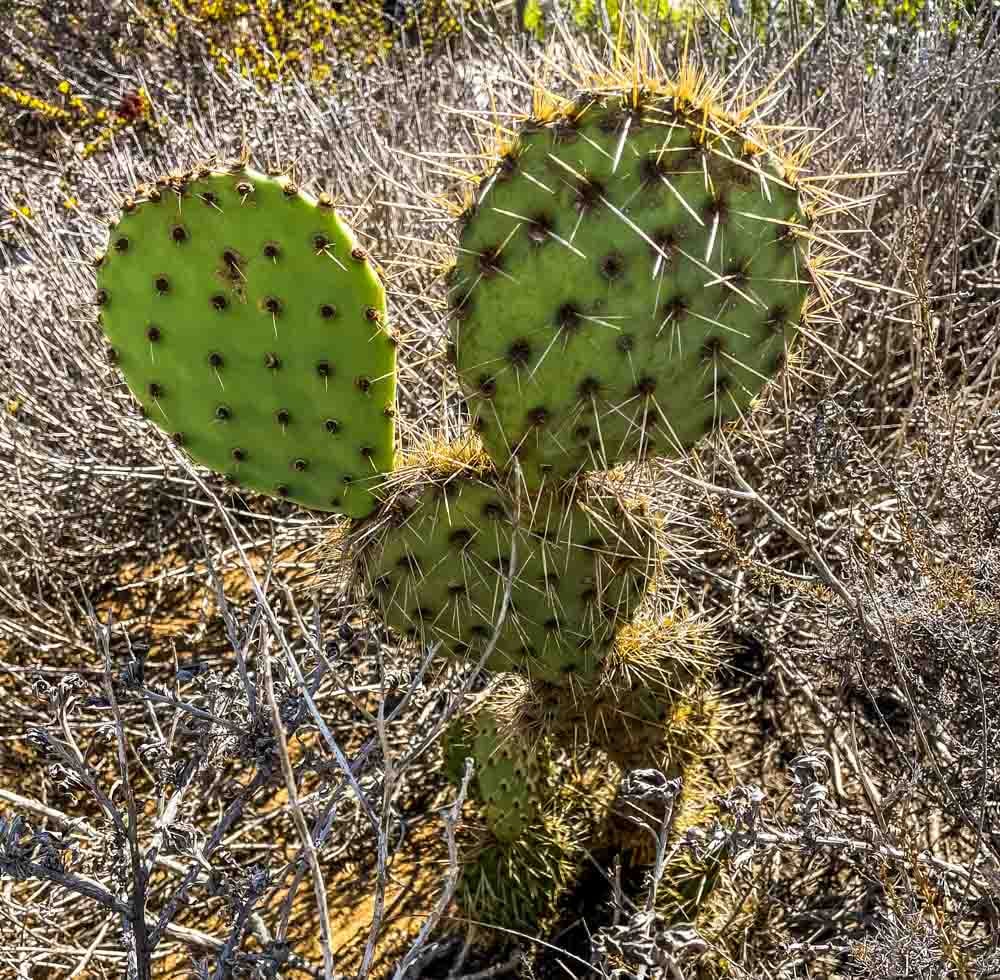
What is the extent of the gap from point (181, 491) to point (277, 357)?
158cm

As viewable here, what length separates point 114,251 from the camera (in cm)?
175

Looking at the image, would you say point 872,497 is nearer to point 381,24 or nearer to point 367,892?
point 367,892

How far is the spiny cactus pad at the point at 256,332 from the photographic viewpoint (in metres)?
1.70

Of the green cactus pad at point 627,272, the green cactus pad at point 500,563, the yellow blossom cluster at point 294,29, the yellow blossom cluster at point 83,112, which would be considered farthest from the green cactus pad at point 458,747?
the yellow blossom cluster at point 294,29

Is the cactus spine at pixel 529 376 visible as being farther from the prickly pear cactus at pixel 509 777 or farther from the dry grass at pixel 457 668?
the dry grass at pixel 457 668

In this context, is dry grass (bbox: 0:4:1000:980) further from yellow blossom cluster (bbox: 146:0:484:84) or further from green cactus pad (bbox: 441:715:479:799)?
yellow blossom cluster (bbox: 146:0:484:84)

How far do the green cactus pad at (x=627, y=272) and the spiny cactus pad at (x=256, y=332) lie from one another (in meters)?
0.27

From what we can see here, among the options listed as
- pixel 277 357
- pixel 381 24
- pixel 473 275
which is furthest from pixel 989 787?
pixel 381 24

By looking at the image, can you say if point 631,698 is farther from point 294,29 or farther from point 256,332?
point 294,29

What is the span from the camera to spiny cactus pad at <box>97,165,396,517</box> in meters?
1.70

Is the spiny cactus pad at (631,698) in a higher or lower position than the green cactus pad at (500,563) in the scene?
Result: lower

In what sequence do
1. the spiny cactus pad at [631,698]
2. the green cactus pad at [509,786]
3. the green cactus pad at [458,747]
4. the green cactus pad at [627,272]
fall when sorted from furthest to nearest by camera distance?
the green cactus pad at [458,747] < the green cactus pad at [509,786] < the spiny cactus pad at [631,698] < the green cactus pad at [627,272]

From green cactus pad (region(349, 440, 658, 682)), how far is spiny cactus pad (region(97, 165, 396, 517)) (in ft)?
0.39

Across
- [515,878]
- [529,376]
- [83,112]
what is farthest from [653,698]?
[83,112]
